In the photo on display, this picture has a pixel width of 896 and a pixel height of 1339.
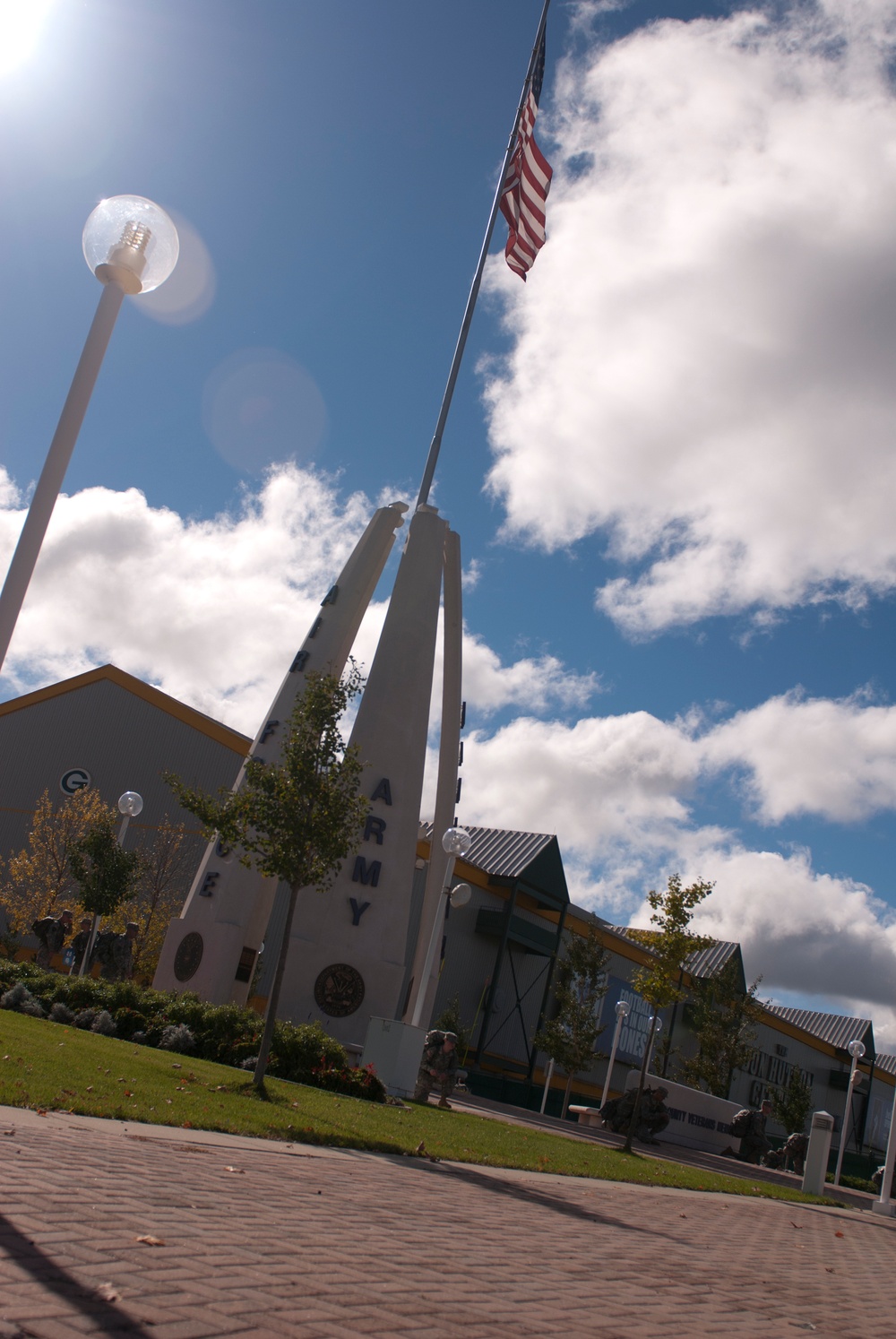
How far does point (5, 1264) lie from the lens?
3.53 meters

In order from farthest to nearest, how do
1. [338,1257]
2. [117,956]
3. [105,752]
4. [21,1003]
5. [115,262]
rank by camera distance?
[105,752]
[117,956]
[21,1003]
[115,262]
[338,1257]

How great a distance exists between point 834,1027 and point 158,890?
55.0m

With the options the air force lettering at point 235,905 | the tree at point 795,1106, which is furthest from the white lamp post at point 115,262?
the tree at point 795,1106

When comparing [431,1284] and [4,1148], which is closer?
[431,1284]

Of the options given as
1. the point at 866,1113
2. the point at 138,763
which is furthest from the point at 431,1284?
the point at 866,1113

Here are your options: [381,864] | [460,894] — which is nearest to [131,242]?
[460,894]

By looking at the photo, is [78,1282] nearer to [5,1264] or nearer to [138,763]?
[5,1264]

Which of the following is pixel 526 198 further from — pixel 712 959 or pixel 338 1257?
pixel 712 959

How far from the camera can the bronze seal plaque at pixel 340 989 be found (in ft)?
69.8

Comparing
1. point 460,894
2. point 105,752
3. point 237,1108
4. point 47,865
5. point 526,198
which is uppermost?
point 526,198

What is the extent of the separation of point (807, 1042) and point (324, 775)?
61.3 meters

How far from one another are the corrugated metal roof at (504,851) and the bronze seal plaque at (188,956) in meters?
15.9

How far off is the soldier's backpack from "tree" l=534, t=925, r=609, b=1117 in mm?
4533

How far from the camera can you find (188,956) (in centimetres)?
2245
